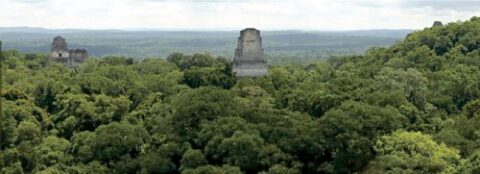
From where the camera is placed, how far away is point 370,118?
34.8 metres

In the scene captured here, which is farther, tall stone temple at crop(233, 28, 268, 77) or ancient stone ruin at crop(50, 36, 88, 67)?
ancient stone ruin at crop(50, 36, 88, 67)

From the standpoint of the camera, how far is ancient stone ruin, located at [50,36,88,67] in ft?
239

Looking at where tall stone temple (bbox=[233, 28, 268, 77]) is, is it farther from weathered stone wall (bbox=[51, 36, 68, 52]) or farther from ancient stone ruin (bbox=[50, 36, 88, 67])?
weathered stone wall (bbox=[51, 36, 68, 52])

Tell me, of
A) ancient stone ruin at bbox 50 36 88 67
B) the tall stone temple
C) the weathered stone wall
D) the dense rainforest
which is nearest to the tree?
the dense rainforest

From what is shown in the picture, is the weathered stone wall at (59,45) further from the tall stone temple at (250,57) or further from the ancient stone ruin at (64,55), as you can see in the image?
the tall stone temple at (250,57)

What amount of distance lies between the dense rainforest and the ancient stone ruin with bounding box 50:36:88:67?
23397mm

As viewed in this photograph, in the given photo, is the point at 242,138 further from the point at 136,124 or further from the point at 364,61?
the point at 364,61

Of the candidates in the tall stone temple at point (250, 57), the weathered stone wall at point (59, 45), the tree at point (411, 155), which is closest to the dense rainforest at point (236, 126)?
the tree at point (411, 155)

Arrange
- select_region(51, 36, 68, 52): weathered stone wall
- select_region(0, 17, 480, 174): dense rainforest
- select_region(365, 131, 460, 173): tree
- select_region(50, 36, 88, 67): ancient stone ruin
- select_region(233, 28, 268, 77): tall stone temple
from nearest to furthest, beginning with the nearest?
select_region(365, 131, 460, 173): tree → select_region(0, 17, 480, 174): dense rainforest → select_region(233, 28, 268, 77): tall stone temple → select_region(51, 36, 68, 52): weathered stone wall → select_region(50, 36, 88, 67): ancient stone ruin

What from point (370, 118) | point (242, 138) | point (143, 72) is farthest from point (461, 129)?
point (143, 72)

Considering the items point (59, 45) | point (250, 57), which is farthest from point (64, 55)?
point (250, 57)

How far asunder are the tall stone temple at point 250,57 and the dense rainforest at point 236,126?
2274 millimetres

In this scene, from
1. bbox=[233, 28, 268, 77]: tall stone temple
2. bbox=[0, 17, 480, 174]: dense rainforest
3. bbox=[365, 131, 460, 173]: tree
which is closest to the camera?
bbox=[365, 131, 460, 173]: tree

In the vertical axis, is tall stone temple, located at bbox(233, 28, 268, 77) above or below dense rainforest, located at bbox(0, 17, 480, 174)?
above
